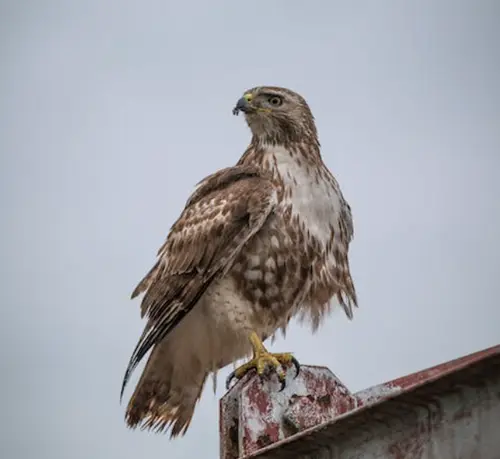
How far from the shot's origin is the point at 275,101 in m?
7.63

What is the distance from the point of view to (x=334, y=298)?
730cm

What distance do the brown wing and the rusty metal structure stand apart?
8.45 feet

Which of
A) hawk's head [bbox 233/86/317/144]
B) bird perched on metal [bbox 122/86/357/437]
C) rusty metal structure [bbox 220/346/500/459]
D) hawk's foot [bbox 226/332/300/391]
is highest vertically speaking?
hawk's head [bbox 233/86/317/144]

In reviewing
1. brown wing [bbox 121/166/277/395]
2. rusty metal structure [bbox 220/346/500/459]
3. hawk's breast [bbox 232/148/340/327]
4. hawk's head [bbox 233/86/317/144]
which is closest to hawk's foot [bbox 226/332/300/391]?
rusty metal structure [bbox 220/346/500/459]

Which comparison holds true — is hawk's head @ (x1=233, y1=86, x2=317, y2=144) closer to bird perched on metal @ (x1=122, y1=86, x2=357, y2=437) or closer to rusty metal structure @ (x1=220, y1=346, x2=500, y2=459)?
bird perched on metal @ (x1=122, y1=86, x2=357, y2=437)

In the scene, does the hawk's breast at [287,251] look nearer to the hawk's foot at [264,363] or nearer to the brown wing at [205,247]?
the brown wing at [205,247]

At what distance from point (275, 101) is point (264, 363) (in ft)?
8.70

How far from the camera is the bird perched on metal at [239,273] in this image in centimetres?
687

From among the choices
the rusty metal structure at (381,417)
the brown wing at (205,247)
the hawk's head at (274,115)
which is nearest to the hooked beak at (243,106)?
the hawk's head at (274,115)

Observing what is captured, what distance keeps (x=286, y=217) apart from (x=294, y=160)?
22.5 inches

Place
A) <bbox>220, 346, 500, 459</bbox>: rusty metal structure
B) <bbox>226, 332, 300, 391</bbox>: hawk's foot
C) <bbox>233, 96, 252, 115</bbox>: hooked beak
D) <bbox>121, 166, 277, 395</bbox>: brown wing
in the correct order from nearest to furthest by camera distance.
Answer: <bbox>220, 346, 500, 459</bbox>: rusty metal structure < <bbox>226, 332, 300, 391</bbox>: hawk's foot < <bbox>121, 166, 277, 395</bbox>: brown wing < <bbox>233, 96, 252, 115</bbox>: hooked beak

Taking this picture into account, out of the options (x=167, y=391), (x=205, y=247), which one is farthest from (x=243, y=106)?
(x=167, y=391)

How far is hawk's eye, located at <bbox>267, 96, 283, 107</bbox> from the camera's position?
7.61 metres

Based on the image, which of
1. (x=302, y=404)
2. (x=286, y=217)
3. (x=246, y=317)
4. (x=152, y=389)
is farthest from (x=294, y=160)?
(x=302, y=404)
